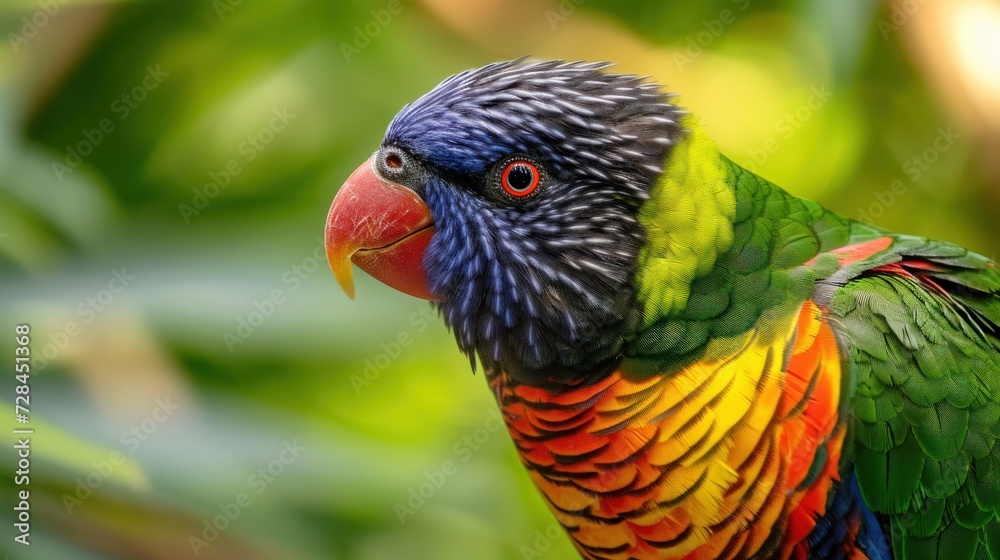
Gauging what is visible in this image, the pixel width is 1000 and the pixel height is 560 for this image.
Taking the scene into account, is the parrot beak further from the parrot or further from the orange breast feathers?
the orange breast feathers

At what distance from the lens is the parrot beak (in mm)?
1870

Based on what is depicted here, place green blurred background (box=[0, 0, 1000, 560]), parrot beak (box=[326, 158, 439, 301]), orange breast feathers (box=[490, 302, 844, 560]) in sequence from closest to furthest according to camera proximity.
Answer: orange breast feathers (box=[490, 302, 844, 560]) → parrot beak (box=[326, 158, 439, 301]) → green blurred background (box=[0, 0, 1000, 560])

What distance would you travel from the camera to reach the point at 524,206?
1.84 m

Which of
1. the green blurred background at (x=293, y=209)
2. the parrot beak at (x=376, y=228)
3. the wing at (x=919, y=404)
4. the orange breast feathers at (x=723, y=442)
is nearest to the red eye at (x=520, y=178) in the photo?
the parrot beak at (x=376, y=228)

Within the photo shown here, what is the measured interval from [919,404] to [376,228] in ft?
4.25

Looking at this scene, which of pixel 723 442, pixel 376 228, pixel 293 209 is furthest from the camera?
pixel 293 209

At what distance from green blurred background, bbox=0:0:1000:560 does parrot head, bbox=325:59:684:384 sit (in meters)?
1.45

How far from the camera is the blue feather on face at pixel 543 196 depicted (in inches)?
70.7

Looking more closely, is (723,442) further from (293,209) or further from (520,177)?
(293,209)

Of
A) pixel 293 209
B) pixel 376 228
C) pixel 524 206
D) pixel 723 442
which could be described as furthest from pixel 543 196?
pixel 293 209

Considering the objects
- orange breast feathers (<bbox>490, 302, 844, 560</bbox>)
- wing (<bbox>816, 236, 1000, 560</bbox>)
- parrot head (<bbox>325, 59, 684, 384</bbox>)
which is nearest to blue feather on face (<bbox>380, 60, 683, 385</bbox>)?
parrot head (<bbox>325, 59, 684, 384</bbox>)

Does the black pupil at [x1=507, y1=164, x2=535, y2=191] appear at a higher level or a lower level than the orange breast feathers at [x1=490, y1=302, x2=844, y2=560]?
higher

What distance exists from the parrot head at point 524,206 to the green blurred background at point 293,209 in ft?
4.74

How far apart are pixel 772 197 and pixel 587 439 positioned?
2.52 ft
